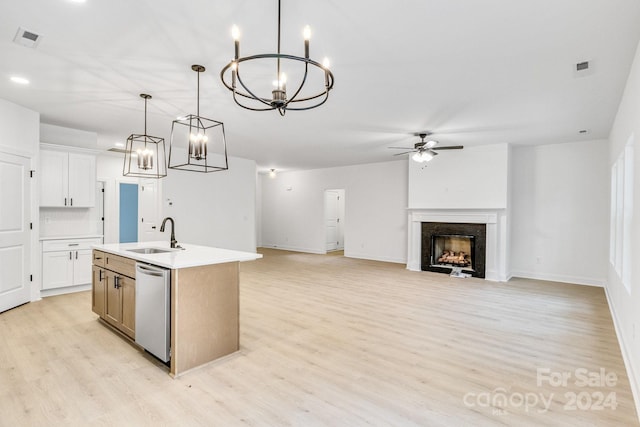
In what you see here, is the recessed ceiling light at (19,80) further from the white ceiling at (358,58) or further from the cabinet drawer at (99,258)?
the cabinet drawer at (99,258)

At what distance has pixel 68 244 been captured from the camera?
5.16 metres

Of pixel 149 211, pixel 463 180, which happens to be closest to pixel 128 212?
pixel 149 211

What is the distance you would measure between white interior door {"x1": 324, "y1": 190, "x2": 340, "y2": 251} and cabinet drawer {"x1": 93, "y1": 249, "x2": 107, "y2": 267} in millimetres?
7096

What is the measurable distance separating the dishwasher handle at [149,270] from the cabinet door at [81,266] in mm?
3126

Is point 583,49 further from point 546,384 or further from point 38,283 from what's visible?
point 38,283

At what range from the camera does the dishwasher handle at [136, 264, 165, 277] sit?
2.73 metres

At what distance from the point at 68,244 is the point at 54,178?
1048 millimetres

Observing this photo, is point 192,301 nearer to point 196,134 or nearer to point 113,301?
point 113,301

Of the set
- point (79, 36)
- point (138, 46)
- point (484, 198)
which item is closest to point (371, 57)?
point (138, 46)

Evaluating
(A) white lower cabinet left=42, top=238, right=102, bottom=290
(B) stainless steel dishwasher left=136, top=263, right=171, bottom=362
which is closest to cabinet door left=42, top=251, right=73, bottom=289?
(A) white lower cabinet left=42, top=238, right=102, bottom=290

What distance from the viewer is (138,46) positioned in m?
2.77

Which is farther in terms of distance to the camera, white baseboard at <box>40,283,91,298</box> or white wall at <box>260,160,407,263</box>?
white wall at <box>260,160,407,263</box>

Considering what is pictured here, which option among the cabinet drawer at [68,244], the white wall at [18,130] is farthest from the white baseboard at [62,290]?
the white wall at [18,130]

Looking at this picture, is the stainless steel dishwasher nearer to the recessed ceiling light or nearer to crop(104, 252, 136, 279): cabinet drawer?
crop(104, 252, 136, 279): cabinet drawer
